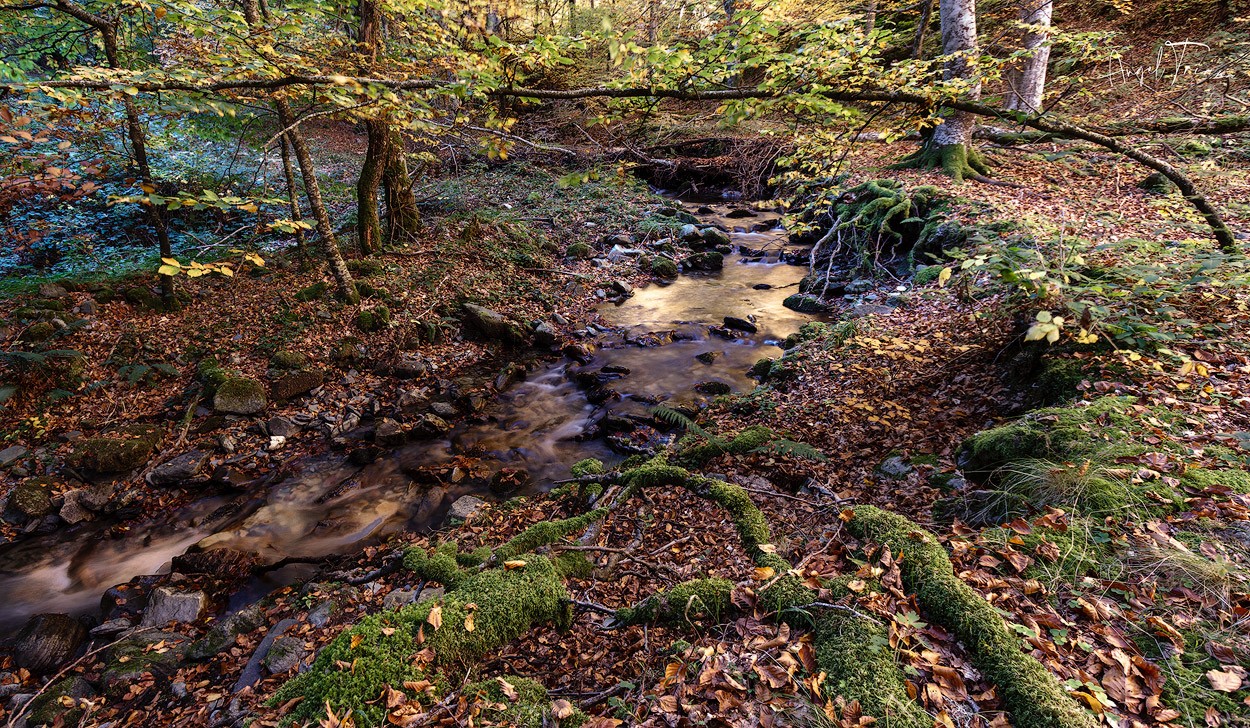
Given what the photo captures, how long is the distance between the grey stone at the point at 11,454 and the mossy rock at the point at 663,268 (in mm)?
11872

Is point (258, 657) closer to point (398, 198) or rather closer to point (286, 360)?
point (286, 360)

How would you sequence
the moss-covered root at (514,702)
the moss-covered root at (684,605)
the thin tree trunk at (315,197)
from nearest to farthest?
the moss-covered root at (514,702), the moss-covered root at (684,605), the thin tree trunk at (315,197)

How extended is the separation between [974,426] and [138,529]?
971 centimetres

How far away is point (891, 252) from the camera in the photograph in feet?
35.9

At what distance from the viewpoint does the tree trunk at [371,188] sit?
10320 millimetres

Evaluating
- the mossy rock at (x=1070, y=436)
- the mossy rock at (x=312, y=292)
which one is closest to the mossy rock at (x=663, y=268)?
the mossy rock at (x=312, y=292)

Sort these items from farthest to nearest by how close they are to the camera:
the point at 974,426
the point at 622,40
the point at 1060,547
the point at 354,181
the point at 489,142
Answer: the point at 354,181 → the point at 974,426 → the point at 489,142 → the point at 622,40 → the point at 1060,547

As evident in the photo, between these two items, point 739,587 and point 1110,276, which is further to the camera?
point 1110,276

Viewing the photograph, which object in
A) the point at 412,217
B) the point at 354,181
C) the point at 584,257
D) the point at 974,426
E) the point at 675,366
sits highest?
the point at 354,181

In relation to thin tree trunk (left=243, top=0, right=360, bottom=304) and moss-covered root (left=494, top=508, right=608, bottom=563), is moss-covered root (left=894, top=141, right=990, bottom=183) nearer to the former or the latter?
moss-covered root (left=494, top=508, right=608, bottom=563)

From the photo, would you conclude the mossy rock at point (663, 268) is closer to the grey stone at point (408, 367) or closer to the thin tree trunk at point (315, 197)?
the grey stone at point (408, 367)

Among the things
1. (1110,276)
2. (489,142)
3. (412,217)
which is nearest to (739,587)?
(489,142)

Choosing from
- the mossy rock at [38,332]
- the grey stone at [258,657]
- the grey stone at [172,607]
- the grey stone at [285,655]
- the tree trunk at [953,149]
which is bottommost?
the grey stone at [172,607]

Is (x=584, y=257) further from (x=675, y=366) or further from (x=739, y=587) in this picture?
(x=739, y=587)
